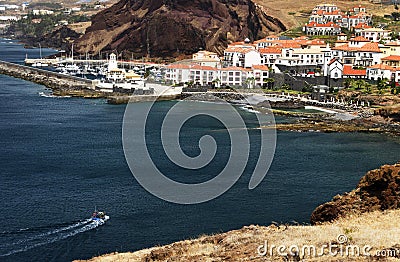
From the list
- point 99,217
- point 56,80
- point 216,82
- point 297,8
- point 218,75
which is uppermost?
point 297,8

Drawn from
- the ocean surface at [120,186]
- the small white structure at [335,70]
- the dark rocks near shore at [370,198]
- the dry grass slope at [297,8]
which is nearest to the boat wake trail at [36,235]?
the ocean surface at [120,186]

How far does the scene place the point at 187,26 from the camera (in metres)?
98.3

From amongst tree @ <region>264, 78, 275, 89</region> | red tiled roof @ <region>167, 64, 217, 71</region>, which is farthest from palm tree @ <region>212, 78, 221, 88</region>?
tree @ <region>264, 78, 275, 89</region>

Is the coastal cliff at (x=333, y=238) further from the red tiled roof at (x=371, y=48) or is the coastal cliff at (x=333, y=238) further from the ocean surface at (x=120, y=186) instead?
the red tiled roof at (x=371, y=48)

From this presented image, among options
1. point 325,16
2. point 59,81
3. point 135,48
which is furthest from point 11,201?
point 135,48

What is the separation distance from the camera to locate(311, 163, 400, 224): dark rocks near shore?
1702cm

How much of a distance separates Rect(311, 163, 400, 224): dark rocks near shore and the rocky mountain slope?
7734 centimetres

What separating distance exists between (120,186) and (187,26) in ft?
232

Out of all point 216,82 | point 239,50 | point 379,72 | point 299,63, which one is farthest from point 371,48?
point 216,82

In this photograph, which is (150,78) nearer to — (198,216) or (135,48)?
(135,48)

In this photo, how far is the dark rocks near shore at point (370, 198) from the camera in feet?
55.8

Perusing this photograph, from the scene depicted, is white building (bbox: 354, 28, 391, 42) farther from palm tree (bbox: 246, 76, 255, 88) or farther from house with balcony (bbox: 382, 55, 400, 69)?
palm tree (bbox: 246, 76, 255, 88)

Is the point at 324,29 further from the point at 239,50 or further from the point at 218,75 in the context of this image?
the point at 218,75

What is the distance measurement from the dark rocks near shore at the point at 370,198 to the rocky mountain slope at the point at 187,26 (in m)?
77.3
